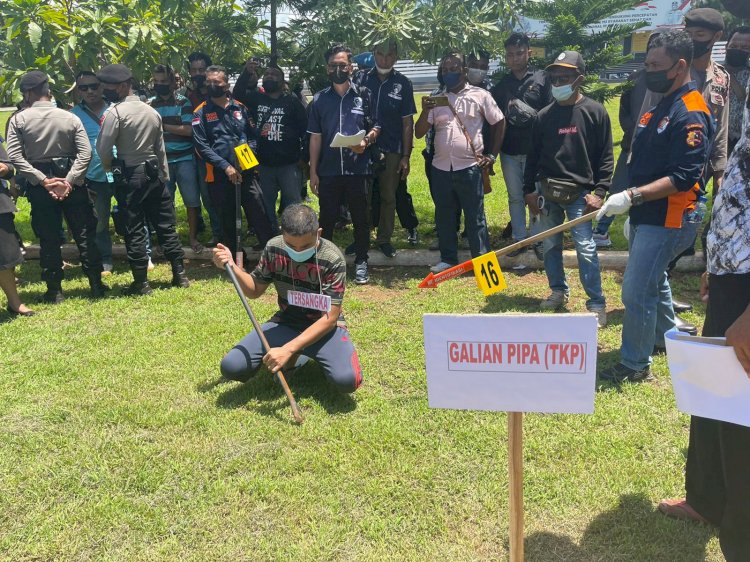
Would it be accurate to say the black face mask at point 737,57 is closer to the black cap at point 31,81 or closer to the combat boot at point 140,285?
the combat boot at point 140,285

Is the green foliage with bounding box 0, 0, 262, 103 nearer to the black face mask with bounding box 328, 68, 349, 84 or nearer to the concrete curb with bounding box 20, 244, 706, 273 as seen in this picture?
the black face mask with bounding box 328, 68, 349, 84

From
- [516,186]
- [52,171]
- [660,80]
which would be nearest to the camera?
[660,80]

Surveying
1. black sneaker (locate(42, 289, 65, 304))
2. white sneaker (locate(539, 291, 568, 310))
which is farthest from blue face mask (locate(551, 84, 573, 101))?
black sneaker (locate(42, 289, 65, 304))

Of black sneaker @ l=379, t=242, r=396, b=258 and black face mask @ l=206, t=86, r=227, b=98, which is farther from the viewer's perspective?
black sneaker @ l=379, t=242, r=396, b=258

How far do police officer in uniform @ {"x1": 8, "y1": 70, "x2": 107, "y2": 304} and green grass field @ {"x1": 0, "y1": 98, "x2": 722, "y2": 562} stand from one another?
4.52 feet

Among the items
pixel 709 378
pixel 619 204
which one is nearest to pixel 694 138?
pixel 619 204

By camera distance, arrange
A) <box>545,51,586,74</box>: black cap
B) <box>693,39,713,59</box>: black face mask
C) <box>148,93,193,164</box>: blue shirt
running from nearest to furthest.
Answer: <box>545,51,586,74</box>: black cap
<box>693,39,713,59</box>: black face mask
<box>148,93,193,164</box>: blue shirt

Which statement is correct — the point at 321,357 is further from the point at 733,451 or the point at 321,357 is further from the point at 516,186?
the point at 516,186

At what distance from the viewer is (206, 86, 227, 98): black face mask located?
6.62 m

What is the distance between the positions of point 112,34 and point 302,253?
390cm

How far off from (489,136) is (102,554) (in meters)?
5.11

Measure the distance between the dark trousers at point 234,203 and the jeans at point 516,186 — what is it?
8.89 ft

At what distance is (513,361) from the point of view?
2229mm

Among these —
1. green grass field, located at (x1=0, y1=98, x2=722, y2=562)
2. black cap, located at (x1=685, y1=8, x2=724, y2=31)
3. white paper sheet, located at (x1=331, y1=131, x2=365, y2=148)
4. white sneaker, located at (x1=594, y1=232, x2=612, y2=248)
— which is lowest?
green grass field, located at (x1=0, y1=98, x2=722, y2=562)
